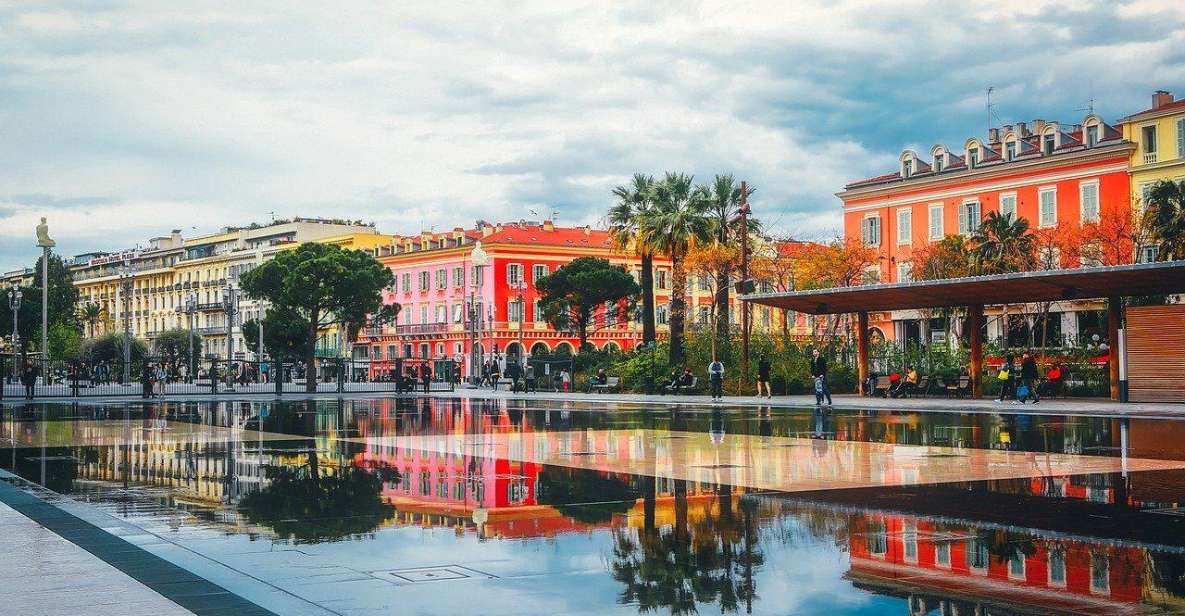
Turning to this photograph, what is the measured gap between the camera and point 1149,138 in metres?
63.4

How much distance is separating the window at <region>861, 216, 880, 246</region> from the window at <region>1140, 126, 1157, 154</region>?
706 inches

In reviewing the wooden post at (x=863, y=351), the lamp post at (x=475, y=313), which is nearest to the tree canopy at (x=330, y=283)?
the lamp post at (x=475, y=313)

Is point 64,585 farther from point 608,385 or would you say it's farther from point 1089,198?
point 1089,198

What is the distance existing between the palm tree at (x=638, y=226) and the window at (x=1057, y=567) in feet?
152

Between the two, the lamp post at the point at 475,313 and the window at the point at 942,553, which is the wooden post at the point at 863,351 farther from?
the window at the point at 942,553

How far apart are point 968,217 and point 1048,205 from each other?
17.1 feet

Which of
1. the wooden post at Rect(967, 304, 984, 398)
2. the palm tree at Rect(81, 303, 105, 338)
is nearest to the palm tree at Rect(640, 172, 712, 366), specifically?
the wooden post at Rect(967, 304, 984, 398)

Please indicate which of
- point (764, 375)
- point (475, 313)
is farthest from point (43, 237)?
point (764, 375)

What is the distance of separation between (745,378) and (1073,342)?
73.4 ft

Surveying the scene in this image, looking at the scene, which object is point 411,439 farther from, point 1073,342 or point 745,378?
point 1073,342

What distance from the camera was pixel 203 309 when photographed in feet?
444

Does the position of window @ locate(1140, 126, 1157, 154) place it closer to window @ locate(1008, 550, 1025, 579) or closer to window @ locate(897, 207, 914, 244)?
window @ locate(897, 207, 914, 244)

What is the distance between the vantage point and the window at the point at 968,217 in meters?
71.5

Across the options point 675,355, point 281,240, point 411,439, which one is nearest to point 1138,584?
point 411,439
